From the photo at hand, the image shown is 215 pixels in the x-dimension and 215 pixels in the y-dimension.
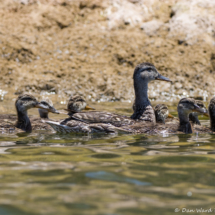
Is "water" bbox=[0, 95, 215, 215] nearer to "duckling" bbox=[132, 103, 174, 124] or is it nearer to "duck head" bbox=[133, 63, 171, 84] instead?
"duckling" bbox=[132, 103, 174, 124]

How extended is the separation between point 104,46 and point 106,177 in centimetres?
1078

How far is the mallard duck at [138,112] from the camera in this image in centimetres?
767

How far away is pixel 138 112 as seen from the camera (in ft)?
27.6

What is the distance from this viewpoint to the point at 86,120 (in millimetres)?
7684

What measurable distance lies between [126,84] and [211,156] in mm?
8230

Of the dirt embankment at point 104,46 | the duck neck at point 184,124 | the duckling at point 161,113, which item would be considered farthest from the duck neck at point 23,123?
the dirt embankment at point 104,46

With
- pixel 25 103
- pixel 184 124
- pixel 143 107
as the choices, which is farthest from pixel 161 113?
pixel 25 103

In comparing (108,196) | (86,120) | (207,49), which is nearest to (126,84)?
(207,49)

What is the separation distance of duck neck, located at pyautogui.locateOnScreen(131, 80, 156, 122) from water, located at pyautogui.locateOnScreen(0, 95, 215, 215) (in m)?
1.92

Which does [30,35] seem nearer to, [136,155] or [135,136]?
[135,136]

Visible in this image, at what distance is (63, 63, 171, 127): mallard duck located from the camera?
25.2 feet

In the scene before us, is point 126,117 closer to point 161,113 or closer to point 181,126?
point 181,126

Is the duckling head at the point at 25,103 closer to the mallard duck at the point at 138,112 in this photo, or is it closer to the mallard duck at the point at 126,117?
the mallard duck at the point at 126,117

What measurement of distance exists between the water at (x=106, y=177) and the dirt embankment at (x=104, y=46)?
274 inches
